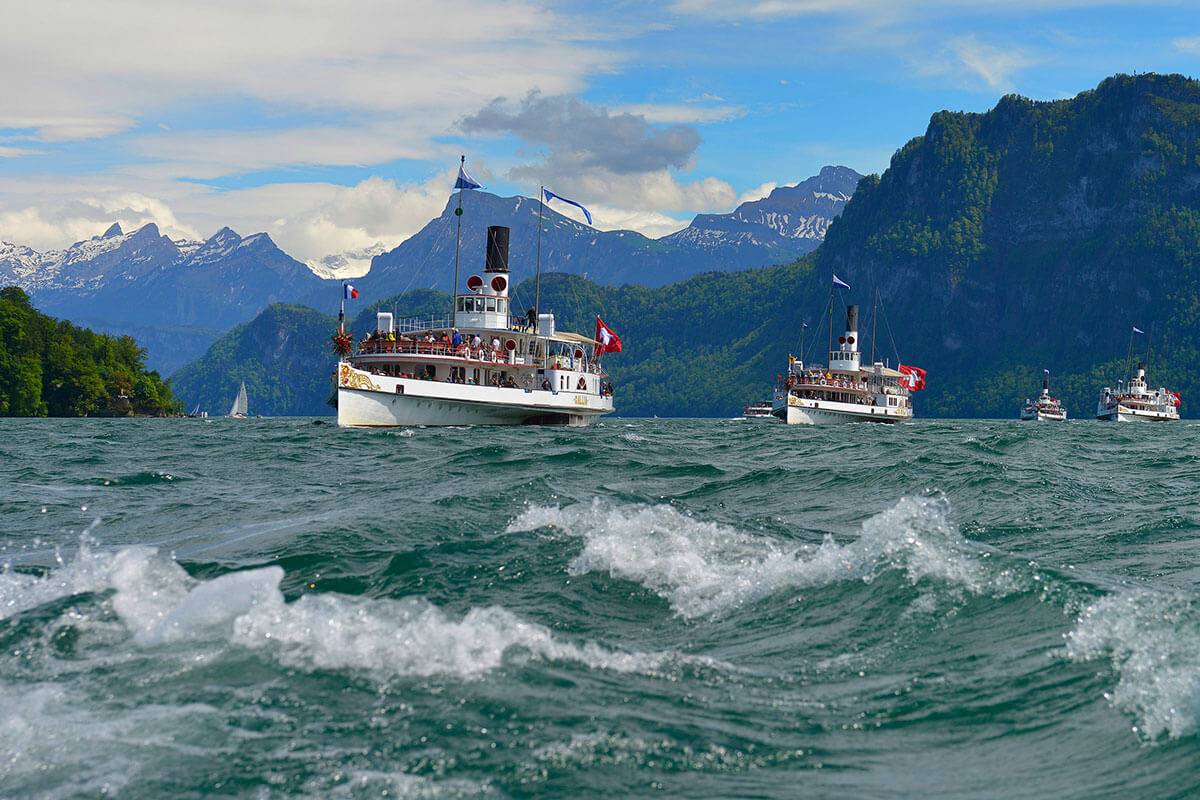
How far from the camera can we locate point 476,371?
56.8m

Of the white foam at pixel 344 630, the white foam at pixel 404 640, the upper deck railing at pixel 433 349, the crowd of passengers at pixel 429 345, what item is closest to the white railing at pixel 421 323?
the crowd of passengers at pixel 429 345

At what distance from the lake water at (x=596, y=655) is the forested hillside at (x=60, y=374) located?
9243 centimetres

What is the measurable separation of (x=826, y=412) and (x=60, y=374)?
73.7 meters

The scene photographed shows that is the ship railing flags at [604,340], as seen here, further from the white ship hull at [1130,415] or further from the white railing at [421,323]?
the white ship hull at [1130,415]

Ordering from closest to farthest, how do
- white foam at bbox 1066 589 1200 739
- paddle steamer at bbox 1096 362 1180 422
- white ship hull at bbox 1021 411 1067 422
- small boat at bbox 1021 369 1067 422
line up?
white foam at bbox 1066 589 1200 739, paddle steamer at bbox 1096 362 1180 422, white ship hull at bbox 1021 411 1067 422, small boat at bbox 1021 369 1067 422

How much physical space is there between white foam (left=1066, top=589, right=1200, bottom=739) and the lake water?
0.03 meters

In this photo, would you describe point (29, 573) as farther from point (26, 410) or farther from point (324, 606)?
point (26, 410)

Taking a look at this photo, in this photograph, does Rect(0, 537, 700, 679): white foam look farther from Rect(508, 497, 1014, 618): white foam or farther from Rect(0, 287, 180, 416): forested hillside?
Rect(0, 287, 180, 416): forested hillside

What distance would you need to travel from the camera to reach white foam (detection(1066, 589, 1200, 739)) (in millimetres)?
6629

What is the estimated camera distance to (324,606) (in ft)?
29.5

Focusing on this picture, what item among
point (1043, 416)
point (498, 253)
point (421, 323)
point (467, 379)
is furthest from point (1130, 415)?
point (467, 379)

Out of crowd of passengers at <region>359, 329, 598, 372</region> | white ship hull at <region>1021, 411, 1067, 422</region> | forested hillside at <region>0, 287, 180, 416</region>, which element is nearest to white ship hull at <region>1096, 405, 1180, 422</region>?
white ship hull at <region>1021, 411, 1067, 422</region>

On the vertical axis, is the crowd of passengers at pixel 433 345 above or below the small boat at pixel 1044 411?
above

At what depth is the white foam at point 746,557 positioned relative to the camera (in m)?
10.8
